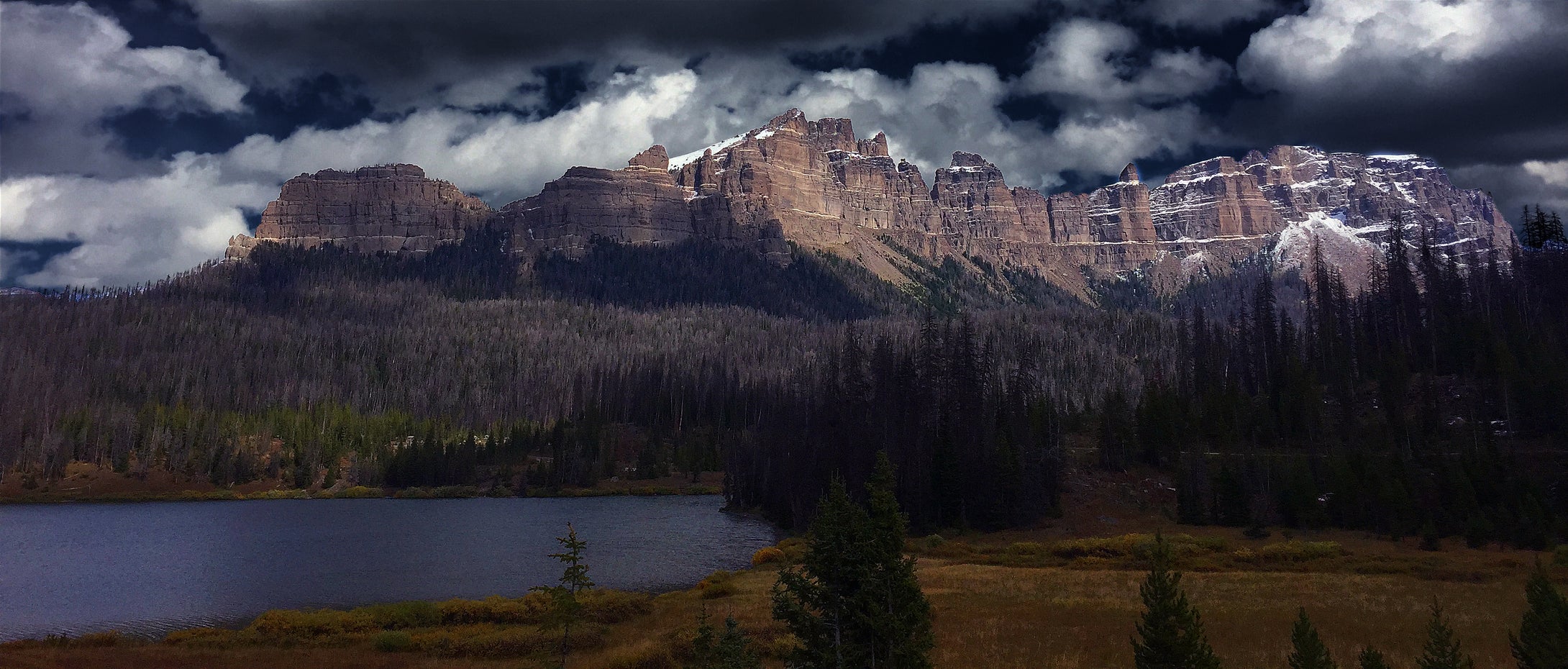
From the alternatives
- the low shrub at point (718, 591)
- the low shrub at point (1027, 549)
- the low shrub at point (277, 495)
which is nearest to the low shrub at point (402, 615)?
the low shrub at point (718, 591)

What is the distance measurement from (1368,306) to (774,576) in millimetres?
99542

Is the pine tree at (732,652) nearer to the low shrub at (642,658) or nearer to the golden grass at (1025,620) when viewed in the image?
the golden grass at (1025,620)

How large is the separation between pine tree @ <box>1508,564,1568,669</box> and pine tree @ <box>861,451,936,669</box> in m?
11.0

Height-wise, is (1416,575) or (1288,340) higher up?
(1288,340)

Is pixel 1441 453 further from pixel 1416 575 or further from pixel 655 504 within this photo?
pixel 655 504

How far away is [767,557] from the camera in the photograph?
69062mm

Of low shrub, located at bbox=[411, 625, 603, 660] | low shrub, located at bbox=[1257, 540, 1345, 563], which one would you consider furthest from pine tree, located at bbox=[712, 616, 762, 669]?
low shrub, located at bbox=[1257, 540, 1345, 563]

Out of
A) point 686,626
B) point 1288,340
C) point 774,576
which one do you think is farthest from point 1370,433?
point 686,626

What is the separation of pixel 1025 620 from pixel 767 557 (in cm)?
3168

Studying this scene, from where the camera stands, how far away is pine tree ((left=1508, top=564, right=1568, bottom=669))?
1633 centimetres

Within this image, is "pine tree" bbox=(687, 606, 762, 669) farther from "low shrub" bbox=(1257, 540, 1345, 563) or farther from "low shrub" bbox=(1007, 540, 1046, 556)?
"low shrub" bbox=(1007, 540, 1046, 556)

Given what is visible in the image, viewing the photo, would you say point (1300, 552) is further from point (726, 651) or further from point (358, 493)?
point (358, 493)

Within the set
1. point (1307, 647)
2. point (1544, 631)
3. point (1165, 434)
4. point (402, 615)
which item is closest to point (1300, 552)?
point (1165, 434)

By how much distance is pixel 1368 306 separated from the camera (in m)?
118
